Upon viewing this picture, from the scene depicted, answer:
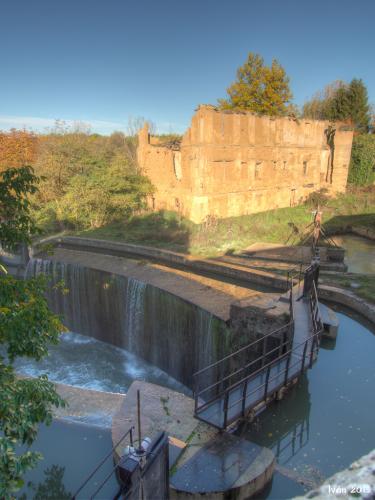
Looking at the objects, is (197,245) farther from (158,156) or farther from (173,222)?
(158,156)

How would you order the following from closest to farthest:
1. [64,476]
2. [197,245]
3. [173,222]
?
[64,476], [197,245], [173,222]

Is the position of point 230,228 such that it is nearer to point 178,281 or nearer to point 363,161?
point 178,281

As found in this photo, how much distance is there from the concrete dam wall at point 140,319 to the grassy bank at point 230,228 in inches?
215

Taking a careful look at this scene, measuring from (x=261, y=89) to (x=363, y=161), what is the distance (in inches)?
468

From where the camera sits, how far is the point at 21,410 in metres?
4.10

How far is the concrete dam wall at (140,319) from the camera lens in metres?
11.2

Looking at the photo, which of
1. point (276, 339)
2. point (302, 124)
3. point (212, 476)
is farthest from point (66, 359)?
point (302, 124)

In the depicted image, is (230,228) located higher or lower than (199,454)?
higher

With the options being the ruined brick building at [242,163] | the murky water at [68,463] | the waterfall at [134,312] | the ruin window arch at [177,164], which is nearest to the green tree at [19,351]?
the murky water at [68,463]

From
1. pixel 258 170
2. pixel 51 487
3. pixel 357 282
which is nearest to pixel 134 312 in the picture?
pixel 51 487

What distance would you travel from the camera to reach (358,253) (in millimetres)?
20906

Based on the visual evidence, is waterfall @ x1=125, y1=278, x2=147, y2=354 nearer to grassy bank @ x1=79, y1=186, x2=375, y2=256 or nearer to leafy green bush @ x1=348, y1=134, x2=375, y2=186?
grassy bank @ x1=79, y1=186, x2=375, y2=256

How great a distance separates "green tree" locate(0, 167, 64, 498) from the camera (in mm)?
3637

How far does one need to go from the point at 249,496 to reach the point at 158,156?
24.3 metres
